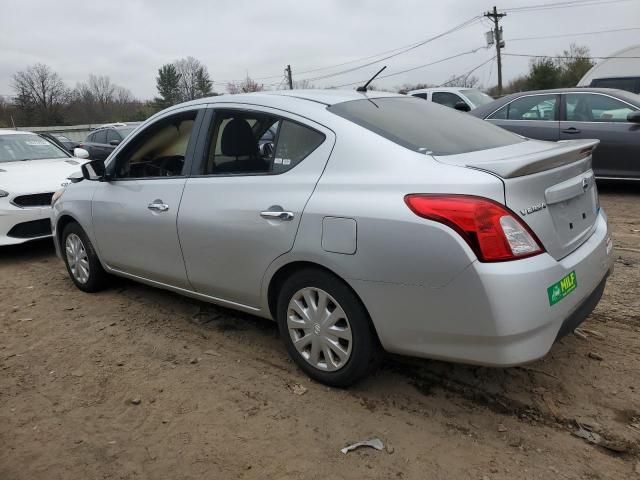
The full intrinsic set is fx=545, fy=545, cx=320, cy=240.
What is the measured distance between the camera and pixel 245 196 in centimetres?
316

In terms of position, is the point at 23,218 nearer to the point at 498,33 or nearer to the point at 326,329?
the point at 326,329

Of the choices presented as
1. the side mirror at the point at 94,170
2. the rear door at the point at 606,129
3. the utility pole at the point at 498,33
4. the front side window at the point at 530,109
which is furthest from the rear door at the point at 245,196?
the utility pole at the point at 498,33

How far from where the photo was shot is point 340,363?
2.89 meters

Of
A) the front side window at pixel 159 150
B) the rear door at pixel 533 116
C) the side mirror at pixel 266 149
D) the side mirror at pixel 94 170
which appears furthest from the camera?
the rear door at pixel 533 116

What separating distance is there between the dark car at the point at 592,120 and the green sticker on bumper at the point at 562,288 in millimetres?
5557

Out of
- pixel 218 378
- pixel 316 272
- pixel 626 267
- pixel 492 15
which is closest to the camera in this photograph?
pixel 316 272

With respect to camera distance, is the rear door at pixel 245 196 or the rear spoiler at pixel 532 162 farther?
the rear door at pixel 245 196

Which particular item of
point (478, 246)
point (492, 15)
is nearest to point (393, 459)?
point (478, 246)

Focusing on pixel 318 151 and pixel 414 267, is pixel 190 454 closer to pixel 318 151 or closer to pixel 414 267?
pixel 414 267

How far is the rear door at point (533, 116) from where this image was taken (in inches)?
304

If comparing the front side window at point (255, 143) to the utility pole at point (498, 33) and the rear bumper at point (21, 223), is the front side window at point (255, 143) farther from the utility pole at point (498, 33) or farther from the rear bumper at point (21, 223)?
the utility pole at point (498, 33)

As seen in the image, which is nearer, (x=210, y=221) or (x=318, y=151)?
(x=318, y=151)

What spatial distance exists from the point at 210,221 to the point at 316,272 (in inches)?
34.3

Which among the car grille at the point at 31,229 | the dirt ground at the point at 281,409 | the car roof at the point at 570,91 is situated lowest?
the dirt ground at the point at 281,409
